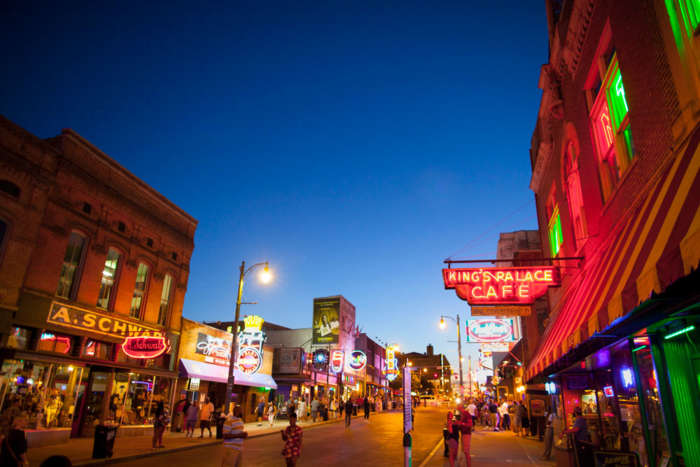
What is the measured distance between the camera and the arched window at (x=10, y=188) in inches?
678

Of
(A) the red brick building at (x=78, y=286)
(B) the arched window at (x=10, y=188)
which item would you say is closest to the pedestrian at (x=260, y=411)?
(A) the red brick building at (x=78, y=286)

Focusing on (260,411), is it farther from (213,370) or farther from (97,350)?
(97,350)

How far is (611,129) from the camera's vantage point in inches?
373

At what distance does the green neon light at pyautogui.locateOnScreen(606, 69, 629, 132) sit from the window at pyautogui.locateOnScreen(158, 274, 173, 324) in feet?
81.0

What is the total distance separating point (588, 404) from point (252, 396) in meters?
26.4

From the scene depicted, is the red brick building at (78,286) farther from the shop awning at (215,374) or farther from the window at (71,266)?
the shop awning at (215,374)

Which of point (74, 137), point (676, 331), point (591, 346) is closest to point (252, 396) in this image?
point (74, 137)

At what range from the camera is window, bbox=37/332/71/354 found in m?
18.0

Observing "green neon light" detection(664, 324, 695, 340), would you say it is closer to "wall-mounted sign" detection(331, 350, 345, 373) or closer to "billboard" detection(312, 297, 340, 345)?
"wall-mounted sign" detection(331, 350, 345, 373)

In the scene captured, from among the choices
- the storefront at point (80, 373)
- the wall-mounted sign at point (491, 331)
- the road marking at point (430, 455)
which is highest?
the wall-mounted sign at point (491, 331)

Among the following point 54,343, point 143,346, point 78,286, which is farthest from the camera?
point 78,286

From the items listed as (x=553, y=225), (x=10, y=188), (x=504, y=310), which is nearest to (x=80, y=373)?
(x=10, y=188)

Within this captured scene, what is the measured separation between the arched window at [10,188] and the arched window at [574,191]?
20.5 m

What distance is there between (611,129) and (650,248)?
531 cm
